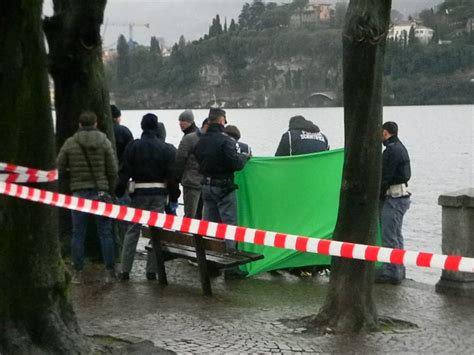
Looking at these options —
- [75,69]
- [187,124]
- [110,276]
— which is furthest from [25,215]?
[187,124]

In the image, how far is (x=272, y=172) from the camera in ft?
36.3

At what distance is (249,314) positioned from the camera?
868 centimetres

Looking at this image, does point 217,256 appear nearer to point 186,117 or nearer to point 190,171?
point 190,171

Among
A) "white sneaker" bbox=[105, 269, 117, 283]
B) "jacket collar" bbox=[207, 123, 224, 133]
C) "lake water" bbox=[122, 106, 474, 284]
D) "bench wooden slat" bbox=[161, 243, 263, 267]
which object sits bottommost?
"lake water" bbox=[122, 106, 474, 284]

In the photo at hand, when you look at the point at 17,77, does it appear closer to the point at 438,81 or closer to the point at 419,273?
the point at 419,273

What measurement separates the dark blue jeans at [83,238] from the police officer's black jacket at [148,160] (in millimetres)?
604

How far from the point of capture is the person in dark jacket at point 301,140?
11555 millimetres

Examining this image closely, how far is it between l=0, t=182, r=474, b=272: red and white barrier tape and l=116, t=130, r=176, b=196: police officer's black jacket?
180 cm

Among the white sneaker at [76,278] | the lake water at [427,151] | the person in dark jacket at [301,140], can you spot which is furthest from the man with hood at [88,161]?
the lake water at [427,151]

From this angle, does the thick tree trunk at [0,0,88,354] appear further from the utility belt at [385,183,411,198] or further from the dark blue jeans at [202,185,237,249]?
the utility belt at [385,183,411,198]

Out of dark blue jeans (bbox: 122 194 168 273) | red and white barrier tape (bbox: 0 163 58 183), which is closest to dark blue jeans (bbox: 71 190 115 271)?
dark blue jeans (bbox: 122 194 168 273)

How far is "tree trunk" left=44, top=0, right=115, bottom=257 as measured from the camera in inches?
418

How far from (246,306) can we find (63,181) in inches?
103

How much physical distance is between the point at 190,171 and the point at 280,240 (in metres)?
5.07
